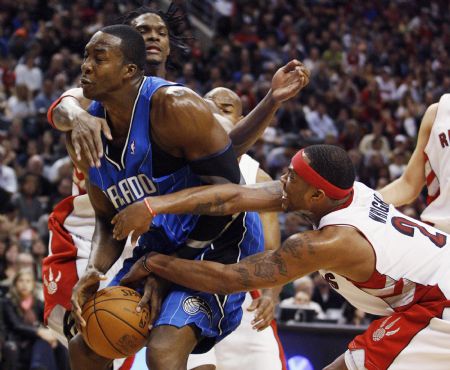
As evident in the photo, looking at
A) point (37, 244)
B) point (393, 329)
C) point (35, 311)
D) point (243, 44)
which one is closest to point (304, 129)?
point (243, 44)

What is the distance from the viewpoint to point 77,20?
14.4 meters

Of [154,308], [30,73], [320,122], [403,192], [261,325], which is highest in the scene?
[154,308]

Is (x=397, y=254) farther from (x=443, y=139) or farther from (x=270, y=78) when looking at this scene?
(x=270, y=78)

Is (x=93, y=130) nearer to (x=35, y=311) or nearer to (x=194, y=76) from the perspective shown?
(x=35, y=311)

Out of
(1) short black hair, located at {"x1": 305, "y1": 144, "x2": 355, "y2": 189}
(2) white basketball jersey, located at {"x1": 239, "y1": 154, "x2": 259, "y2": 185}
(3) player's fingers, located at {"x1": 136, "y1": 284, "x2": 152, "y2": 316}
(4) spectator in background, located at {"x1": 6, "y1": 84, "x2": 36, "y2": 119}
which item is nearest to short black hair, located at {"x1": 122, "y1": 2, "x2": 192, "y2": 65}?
(2) white basketball jersey, located at {"x1": 239, "y1": 154, "x2": 259, "y2": 185}

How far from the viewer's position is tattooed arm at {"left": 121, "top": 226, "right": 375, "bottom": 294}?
3.73m

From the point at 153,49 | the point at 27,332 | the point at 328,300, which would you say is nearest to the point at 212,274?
the point at 153,49

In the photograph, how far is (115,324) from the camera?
12.0 ft

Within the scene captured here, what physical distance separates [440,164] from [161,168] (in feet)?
6.43

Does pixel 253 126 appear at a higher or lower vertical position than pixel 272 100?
lower

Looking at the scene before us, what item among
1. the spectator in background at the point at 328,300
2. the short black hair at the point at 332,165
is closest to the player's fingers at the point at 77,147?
the short black hair at the point at 332,165

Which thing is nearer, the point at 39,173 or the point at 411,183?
the point at 411,183

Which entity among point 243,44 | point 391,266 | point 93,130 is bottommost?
point 243,44

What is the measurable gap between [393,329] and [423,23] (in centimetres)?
1654
